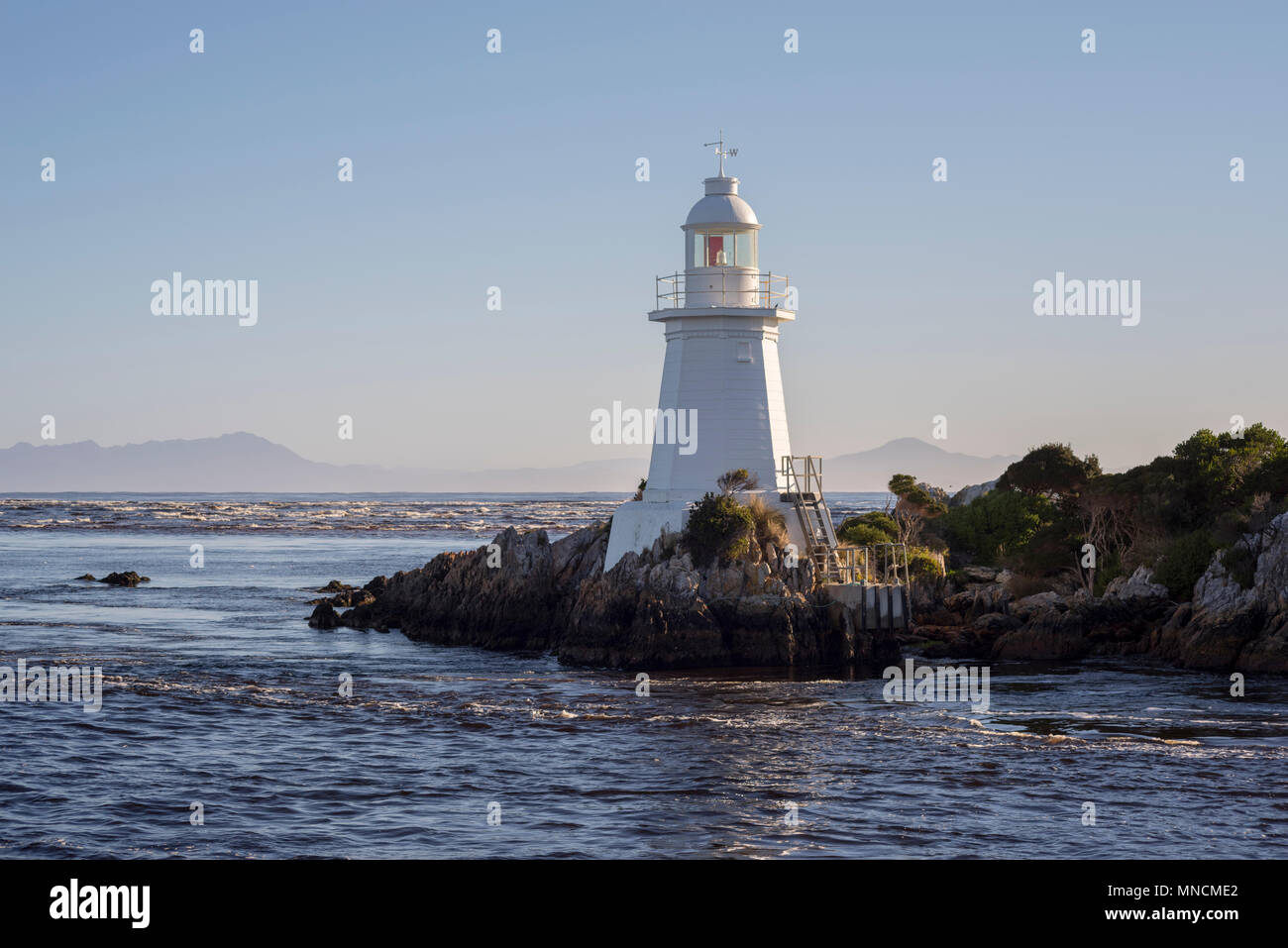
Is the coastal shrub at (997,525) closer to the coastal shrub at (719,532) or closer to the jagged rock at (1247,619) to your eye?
the jagged rock at (1247,619)

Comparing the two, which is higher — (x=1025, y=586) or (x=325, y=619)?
(x=1025, y=586)

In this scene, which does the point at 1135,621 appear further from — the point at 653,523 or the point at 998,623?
the point at 653,523

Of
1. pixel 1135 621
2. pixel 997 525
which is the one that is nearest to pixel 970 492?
pixel 997 525

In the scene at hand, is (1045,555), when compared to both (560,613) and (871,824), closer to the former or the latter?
(560,613)

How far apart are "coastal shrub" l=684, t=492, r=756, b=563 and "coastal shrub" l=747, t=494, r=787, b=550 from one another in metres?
0.65

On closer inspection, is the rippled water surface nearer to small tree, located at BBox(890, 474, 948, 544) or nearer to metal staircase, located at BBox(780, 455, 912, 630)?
metal staircase, located at BBox(780, 455, 912, 630)

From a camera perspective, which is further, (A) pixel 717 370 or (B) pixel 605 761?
(A) pixel 717 370

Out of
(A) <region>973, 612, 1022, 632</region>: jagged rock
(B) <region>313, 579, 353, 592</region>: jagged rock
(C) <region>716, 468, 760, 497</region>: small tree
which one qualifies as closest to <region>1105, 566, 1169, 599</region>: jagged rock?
(A) <region>973, 612, 1022, 632</region>: jagged rock

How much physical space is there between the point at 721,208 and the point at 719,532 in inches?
371

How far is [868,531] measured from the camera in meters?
41.6

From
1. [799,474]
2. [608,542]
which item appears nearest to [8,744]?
[608,542]

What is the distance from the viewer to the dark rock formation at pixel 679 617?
102 feet

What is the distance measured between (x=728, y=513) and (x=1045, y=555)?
1345 centimetres

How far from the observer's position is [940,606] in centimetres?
3809
